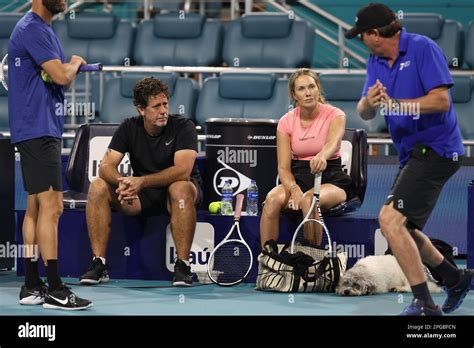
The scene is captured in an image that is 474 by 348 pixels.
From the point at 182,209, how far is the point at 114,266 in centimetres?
74

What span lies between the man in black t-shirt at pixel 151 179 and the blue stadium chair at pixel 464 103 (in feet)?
11.9

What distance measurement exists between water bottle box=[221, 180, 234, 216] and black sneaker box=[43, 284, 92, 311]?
157cm

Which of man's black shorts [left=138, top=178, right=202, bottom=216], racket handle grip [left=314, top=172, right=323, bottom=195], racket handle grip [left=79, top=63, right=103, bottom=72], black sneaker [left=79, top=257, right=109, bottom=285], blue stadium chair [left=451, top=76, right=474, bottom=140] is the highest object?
racket handle grip [left=79, top=63, right=103, bottom=72]

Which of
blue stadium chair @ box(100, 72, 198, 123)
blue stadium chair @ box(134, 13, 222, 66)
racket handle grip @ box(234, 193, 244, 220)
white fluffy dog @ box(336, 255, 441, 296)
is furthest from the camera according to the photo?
blue stadium chair @ box(134, 13, 222, 66)

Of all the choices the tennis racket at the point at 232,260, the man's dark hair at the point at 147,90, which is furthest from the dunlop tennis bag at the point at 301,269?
the man's dark hair at the point at 147,90

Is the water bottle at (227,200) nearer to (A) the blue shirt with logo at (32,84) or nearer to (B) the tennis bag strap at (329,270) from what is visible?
(B) the tennis bag strap at (329,270)

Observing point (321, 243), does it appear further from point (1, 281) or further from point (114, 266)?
point (1, 281)

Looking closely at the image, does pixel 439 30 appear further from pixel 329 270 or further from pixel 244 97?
pixel 329 270

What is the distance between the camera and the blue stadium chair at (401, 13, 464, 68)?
1099 centimetres

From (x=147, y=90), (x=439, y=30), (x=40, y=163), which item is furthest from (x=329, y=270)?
(x=439, y=30)

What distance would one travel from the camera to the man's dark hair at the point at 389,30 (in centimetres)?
559

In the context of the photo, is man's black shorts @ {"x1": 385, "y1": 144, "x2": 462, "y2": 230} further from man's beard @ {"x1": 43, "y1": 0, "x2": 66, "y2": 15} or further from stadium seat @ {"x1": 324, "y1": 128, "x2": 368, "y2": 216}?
man's beard @ {"x1": 43, "y1": 0, "x2": 66, "y2": 15}

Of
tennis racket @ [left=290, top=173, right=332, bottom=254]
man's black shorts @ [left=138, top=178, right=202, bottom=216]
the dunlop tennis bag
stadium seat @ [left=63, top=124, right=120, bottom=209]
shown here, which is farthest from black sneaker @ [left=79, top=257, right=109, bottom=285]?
tennis racket @ [left=290, top=173, right=332, bottom=254]

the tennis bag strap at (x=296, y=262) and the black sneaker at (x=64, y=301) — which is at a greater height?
the tennis bag strap at (x=296, y=262)
